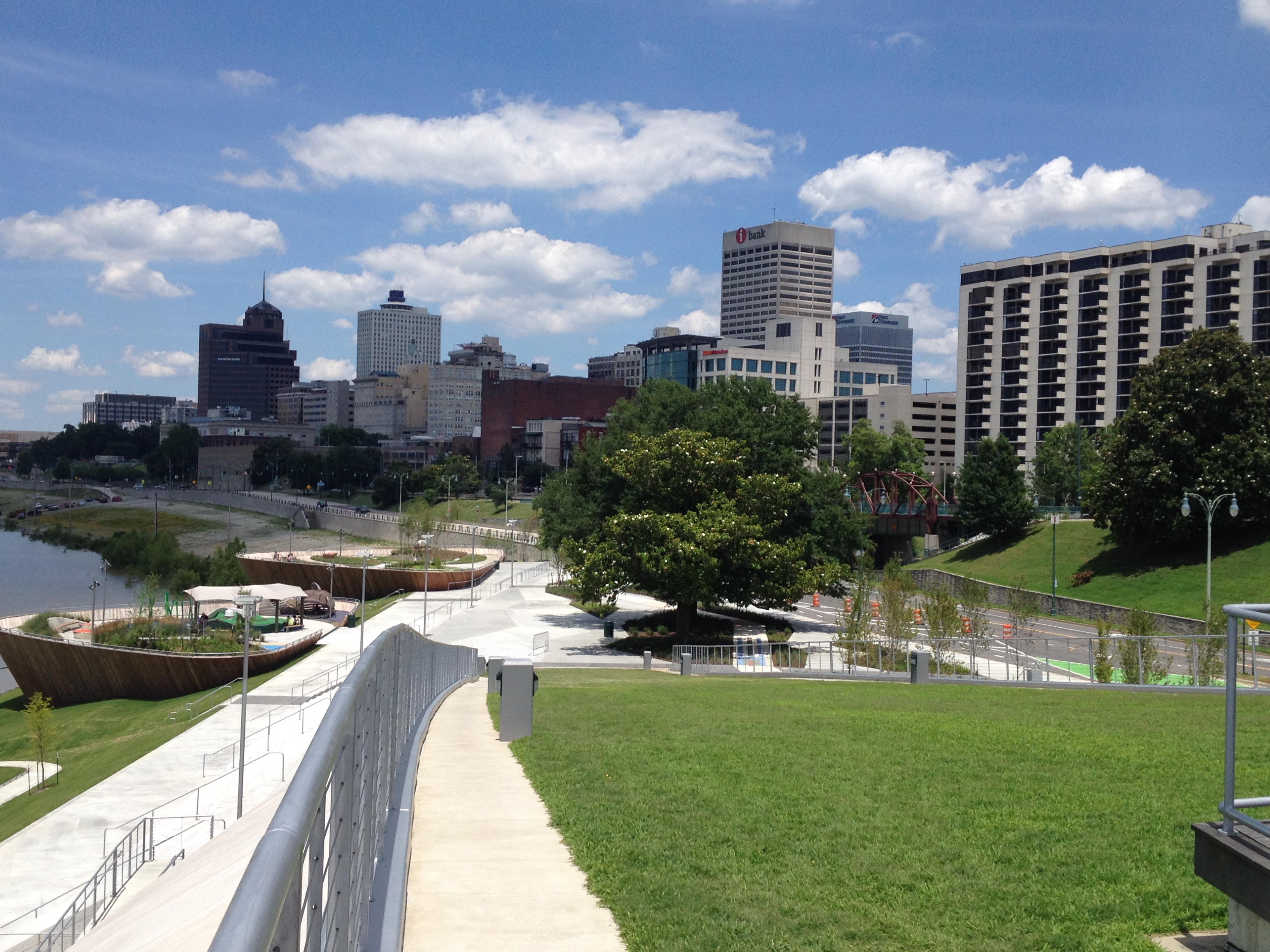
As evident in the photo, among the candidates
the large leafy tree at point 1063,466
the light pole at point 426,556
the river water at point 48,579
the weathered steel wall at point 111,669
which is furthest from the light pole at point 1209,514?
the river water at point 48,579

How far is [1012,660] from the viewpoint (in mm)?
41062

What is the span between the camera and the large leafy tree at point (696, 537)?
148ft

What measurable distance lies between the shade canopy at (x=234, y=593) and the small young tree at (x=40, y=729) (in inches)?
617

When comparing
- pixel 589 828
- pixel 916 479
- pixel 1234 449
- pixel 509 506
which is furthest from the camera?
pixel 509 506

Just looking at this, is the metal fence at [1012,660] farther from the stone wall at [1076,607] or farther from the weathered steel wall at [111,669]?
the weathered steel wall at [111,669]

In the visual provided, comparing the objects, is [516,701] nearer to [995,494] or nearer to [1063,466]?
[995,494]

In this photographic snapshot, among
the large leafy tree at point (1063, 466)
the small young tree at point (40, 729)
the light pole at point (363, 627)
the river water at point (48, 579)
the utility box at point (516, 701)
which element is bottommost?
the river water at point (48, 579)

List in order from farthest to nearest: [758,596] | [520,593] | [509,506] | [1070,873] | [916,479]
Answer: [509,506], [916,479], [520,593], [758,596], [1070,873]

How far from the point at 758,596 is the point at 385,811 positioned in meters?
40.8

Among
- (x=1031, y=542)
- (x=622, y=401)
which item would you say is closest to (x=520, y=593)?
(x=622, y=401)

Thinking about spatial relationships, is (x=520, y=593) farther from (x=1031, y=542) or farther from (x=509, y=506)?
(x=509, y=506)

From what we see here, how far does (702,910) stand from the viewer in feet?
23.1

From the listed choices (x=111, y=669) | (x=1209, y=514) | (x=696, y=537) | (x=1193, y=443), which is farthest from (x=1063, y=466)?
(x=111, y=669)

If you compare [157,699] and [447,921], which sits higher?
[447,921]
